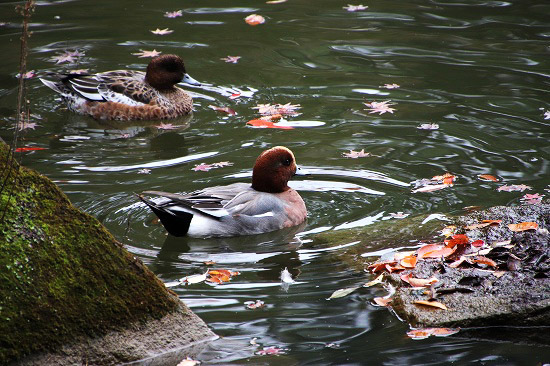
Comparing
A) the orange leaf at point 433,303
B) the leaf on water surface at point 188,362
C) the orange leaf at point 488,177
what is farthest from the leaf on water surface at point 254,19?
the leaf on water surface at point 188,362

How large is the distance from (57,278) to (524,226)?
12.4 ft

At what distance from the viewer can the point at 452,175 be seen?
8.34 m

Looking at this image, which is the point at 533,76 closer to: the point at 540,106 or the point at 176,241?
the point at 540,106

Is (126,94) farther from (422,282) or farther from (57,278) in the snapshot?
(57,278)

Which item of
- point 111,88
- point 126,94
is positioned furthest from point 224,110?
point 111,88

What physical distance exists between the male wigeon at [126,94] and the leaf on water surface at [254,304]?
573 centimetres

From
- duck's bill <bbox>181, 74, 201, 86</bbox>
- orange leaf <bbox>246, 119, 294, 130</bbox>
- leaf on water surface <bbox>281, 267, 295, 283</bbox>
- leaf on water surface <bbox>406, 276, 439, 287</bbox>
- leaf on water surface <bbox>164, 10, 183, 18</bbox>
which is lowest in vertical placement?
leaf on water surface <bbox>281, 267, 295, 283</bbox>

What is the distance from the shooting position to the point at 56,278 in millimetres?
4414

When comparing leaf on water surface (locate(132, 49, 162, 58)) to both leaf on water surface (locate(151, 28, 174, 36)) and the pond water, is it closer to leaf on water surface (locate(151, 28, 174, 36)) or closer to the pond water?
the pond water

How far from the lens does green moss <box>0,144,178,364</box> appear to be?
13.9ft

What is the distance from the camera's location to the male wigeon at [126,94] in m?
11.0

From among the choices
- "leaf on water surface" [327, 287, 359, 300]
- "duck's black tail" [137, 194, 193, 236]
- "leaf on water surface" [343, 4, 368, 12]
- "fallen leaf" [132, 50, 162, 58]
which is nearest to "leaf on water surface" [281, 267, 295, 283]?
"leaf on water surface" [327, 287, 359, 300]

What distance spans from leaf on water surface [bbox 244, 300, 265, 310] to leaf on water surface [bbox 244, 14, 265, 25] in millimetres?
9059

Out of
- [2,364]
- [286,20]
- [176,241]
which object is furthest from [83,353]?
[286,20]
